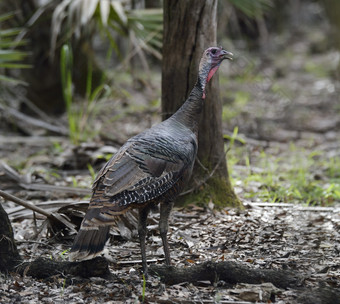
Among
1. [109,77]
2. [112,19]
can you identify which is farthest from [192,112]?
[109,77]

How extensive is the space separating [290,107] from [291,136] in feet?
5.00

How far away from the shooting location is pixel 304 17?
1573cm

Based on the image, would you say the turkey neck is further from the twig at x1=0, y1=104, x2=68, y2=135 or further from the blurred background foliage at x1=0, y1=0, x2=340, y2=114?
the twig at x1=0, y1=104, x2=68, y2=135

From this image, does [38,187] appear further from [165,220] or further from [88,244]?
[88,244]

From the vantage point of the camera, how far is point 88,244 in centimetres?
296

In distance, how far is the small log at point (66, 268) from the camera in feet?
10.4

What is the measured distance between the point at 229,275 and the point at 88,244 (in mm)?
831

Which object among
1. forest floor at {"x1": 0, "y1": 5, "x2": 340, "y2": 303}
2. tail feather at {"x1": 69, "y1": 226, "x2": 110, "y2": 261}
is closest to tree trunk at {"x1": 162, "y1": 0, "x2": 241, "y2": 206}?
forest floor at {"x1": 0, "y1": 5, "x2": 340, "y2": 303}

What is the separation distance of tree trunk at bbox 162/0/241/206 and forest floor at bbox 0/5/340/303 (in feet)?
0.74

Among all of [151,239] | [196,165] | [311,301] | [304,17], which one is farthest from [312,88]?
[311,301]

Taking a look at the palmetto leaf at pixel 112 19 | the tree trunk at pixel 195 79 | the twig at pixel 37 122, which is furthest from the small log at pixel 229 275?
the twig at pixel 37 122

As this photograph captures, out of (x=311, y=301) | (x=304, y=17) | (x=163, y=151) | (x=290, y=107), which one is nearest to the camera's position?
(x=311, y=301)

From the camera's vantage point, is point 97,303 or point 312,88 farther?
point 312,88

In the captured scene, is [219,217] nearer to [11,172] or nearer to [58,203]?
[58,203]
